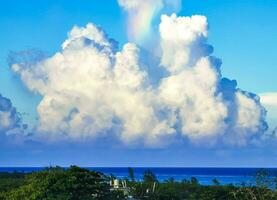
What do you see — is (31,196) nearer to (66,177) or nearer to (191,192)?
(66,177)

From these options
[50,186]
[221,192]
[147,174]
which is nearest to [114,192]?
[50,186]

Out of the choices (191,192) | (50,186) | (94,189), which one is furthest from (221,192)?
(50,186)

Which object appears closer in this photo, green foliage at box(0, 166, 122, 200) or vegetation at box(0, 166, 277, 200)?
green foliage at box(0, 166, 122, 200)

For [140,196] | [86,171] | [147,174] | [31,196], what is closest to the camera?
[31,196]

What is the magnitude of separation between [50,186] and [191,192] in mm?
9462

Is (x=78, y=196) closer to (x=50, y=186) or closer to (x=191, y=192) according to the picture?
(x=50, y=186)

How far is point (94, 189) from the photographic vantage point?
31750mm

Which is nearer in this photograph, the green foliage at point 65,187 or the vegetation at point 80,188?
the green foliage at point 65,187

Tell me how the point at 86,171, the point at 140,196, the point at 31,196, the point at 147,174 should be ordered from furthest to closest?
the point at 147,174
the point at 140,196
the point at 86,171
the point at 31,196

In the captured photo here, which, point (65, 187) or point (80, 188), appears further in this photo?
point (80, 188)

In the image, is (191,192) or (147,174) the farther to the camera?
(147,174)

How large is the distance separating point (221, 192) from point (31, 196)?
11279mm

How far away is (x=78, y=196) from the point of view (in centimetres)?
3108

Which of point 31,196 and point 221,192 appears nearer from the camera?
point 31,196
